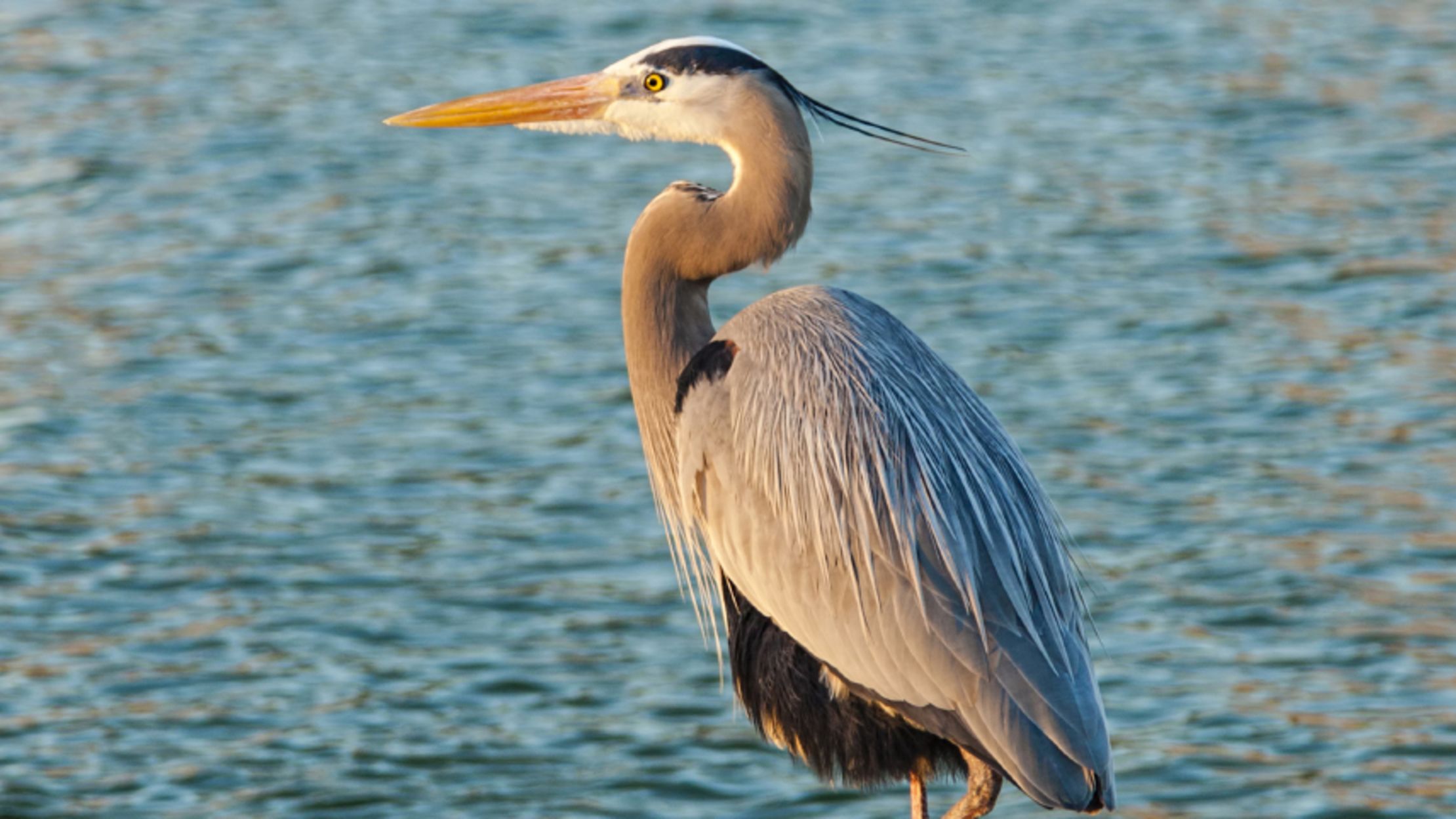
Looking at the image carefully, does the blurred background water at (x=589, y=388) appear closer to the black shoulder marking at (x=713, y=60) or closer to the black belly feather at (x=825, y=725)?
the black belly feather at (x=825, y=725)

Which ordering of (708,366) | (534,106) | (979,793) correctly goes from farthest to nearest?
(534,106)
(708,366)
(979,793)

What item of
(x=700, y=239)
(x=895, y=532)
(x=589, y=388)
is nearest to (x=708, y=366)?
(x=700, y=239)

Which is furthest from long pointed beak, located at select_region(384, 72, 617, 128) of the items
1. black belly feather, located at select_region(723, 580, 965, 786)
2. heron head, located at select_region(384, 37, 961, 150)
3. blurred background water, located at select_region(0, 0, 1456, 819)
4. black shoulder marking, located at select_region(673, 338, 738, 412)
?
blurred background water, located at select_region(0, 0, 1456, 819)

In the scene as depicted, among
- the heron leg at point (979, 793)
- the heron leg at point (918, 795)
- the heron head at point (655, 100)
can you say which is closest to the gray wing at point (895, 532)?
the heron leg at point (979, 793)

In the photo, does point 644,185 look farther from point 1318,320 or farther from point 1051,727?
point 1051,727

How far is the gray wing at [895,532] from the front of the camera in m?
4.39

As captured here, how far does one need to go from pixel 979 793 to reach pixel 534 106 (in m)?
2.00

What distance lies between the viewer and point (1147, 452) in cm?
863

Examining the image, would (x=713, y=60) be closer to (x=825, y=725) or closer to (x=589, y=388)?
(x=825, y=725)

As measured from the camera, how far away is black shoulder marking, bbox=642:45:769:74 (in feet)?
16.3

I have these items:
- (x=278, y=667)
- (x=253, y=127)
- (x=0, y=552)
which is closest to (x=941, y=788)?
(x=278, y=667)

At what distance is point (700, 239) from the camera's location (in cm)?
494

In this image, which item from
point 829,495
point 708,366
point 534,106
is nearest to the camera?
point 829,495

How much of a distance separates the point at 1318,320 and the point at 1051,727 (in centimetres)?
601
